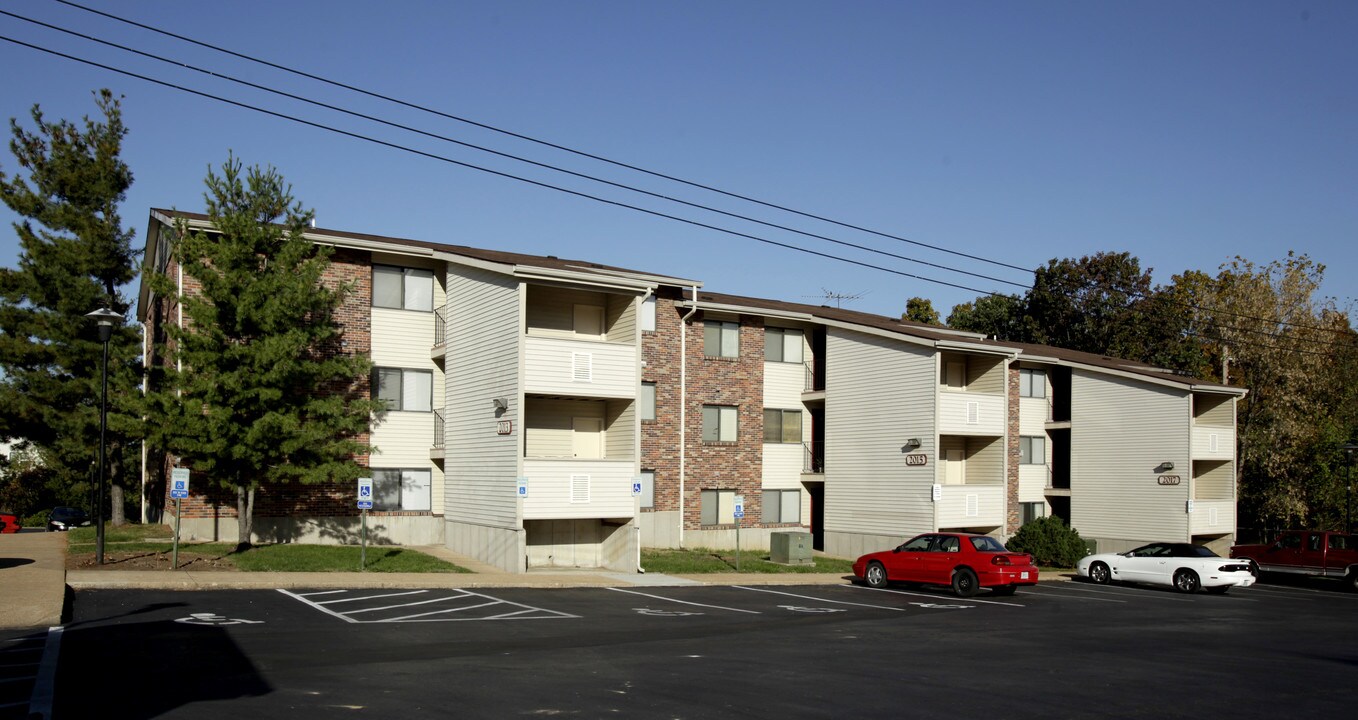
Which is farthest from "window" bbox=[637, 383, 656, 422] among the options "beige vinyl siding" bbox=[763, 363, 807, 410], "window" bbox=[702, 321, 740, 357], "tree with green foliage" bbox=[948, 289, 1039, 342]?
"tree with green foliage" bbox=[948, 289, 1039, 342]

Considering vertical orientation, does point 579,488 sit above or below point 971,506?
above

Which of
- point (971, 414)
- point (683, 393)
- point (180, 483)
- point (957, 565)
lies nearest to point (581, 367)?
point (683, 393)

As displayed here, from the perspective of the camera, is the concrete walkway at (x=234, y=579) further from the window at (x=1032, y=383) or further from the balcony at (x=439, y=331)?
the window at (x=1032, y=383)

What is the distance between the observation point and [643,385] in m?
34.1

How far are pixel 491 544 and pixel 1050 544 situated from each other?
1918 centimetres

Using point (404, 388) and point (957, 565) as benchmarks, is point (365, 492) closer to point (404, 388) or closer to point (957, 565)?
point (404, 388)

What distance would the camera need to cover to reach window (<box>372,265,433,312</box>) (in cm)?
3088

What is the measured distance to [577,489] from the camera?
27.3m

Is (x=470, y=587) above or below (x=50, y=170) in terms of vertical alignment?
below

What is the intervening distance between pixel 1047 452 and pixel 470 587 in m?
27.3

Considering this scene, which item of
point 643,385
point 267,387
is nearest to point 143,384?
point 267,387

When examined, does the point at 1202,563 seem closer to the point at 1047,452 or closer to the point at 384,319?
the point at 1047,452

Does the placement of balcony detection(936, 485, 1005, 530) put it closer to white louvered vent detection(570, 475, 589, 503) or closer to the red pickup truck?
the red pickup truck

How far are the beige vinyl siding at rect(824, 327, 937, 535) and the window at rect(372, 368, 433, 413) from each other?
537 inches
